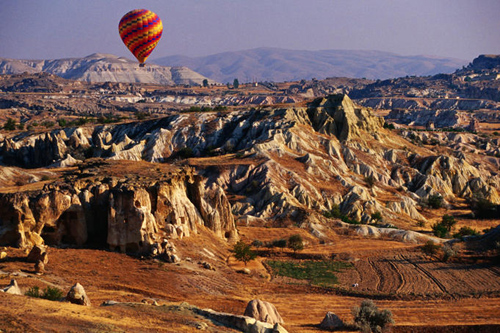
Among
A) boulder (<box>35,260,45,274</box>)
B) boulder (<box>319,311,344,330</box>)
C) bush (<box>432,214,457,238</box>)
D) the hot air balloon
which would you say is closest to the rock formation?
boulder (<box>35,260,45,274</box>)

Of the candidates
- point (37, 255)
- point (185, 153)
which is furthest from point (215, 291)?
point (185, 153)

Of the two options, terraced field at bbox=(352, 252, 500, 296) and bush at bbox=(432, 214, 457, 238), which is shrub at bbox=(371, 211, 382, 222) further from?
terraced field at bbox=(352, 252, 500, 296)

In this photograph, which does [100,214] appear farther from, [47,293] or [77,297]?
[77,297]

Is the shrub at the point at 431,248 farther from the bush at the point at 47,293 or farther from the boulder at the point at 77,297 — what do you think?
the bush at the point at 47,293

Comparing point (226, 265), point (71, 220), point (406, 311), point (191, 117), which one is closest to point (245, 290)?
point (226, 265)

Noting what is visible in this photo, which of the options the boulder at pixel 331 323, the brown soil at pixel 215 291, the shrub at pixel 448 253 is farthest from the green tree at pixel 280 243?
the boulder at pixel 331 323

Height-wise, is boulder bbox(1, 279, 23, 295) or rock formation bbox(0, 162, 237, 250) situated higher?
rock formation bbox(0, 162, 237, 250)
